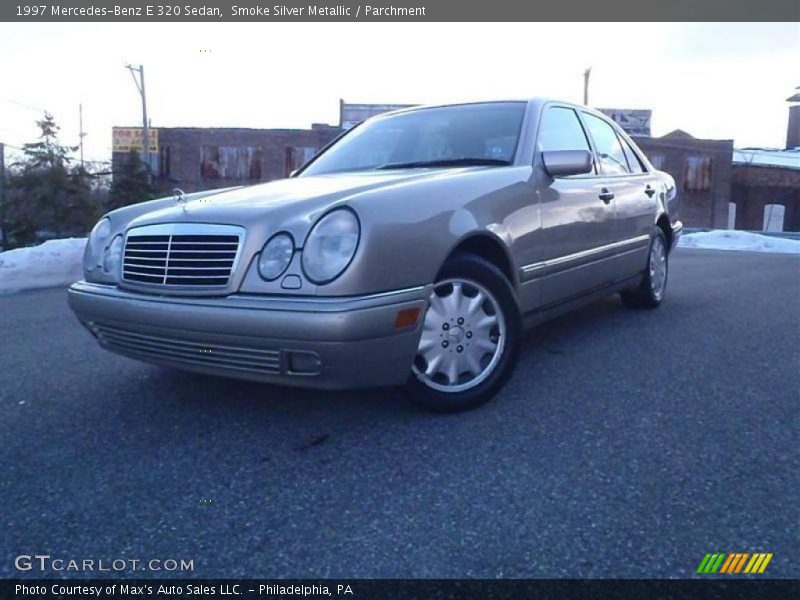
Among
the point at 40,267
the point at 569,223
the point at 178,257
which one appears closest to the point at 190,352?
the point at 178,257

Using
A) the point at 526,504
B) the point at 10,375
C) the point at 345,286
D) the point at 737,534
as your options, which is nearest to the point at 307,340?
the point at 345,286

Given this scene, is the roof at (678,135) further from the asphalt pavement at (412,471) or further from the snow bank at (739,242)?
the asphalt pavement at (412,471)

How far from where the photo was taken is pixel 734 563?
1918mm

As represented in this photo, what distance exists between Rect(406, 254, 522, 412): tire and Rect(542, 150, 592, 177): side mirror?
721 millimetres

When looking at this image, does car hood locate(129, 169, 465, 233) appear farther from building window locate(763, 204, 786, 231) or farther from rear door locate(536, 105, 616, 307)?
building window locate(763, 204, 786, 231)

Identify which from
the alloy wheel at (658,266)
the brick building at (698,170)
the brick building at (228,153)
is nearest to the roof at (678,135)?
the brick building at (698,170)

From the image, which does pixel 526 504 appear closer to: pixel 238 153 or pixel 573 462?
pixel 573 462

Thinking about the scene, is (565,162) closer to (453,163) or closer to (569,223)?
(569,223)

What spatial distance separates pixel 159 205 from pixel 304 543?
2041mm

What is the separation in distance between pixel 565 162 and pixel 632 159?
6.44 ft

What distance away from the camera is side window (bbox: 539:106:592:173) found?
3.95 meters

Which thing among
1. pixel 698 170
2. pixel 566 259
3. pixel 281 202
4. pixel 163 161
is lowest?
pixel 566 259

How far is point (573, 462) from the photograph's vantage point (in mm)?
2535

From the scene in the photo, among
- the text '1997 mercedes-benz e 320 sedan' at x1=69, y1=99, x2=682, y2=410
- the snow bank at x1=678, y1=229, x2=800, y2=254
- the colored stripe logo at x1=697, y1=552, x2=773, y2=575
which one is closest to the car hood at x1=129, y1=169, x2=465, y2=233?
the text '1997 mercedes-benz e 320 sedan' at x1=69, y1=99, x2=682, y2=410
